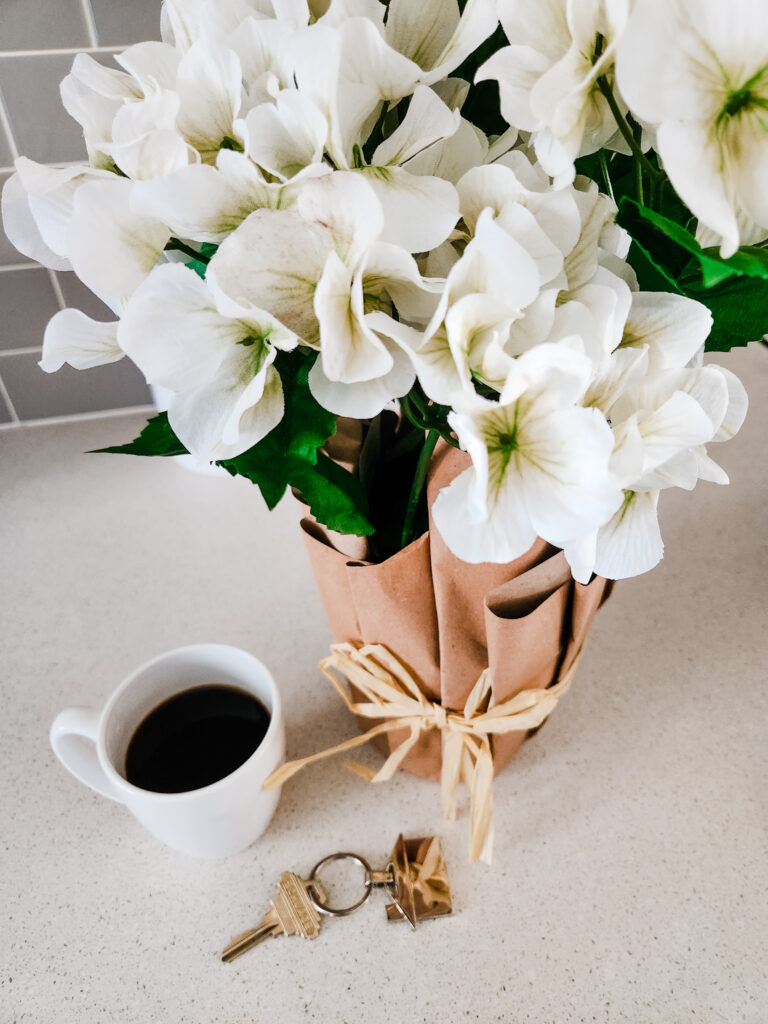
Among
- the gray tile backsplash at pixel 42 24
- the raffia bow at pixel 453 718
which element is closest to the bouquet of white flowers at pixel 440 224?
the raffia bow at pixel 453 718

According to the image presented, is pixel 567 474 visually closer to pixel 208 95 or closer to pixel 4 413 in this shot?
pixel 208 95

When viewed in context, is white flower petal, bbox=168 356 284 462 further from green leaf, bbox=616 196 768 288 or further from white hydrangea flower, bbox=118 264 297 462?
green leaf, bbox=616 196 768 288

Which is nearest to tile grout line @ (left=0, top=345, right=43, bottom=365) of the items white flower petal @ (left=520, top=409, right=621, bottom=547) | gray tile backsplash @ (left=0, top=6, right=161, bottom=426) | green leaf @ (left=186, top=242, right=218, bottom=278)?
gray tile backsplash @ (left=0, top=6, right=161, bottom=426)

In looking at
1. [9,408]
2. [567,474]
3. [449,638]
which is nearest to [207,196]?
[567,474]

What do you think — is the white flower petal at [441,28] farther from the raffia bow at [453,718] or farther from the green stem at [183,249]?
the raffia bow at [453,718]

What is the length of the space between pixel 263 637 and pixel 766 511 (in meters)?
0.42

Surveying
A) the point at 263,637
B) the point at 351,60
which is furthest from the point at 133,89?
the point at 263,637

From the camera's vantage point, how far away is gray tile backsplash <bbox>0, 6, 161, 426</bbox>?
60 cm

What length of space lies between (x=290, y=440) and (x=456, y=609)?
13cm

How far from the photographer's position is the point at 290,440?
0.26 meters

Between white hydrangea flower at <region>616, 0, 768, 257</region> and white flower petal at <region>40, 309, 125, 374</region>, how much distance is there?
0.55 ft

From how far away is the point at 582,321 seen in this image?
0.72 ft

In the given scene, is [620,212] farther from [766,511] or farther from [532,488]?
[766,511]

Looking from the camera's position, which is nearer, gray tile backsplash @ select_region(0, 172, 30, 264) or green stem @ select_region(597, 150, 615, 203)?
green stem @ select_region(597, 150, 615, 203)
